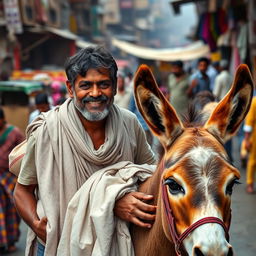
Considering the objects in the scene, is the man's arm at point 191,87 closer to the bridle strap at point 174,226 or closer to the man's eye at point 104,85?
the man's eye at point 104,85

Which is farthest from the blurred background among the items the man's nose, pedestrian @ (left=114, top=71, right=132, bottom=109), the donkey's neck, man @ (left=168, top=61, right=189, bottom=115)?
the man's nose

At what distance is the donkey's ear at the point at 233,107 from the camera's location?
7.00ft

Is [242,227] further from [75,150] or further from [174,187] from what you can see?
[174,187]

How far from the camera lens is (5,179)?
589 cm

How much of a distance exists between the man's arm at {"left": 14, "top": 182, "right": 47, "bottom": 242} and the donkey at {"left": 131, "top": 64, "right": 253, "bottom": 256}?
595 millimetres

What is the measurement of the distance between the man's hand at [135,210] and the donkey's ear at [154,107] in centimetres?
36

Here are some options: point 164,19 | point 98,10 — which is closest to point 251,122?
point 98,10

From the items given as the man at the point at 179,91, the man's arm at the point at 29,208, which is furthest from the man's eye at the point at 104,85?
the man at the point at 179,91

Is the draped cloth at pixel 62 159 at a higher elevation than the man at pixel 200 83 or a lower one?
higher

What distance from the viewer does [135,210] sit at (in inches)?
92.6

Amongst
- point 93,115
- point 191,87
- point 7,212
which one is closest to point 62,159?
point 93,115

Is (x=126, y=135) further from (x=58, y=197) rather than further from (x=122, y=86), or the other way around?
(x=122, y=86)

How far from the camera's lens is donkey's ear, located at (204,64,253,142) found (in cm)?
213

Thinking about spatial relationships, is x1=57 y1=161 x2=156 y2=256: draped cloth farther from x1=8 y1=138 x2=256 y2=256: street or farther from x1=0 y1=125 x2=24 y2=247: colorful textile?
x1=0 y1=125 x2=24 y2=247: colorful textile
